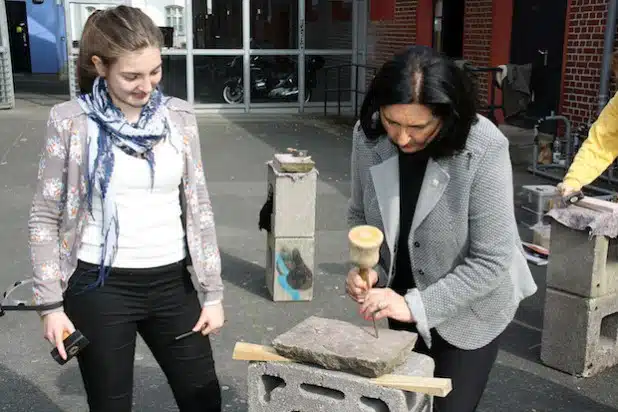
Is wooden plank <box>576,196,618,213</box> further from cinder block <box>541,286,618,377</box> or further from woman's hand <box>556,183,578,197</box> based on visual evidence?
cinder block <box>541,286,618,377</box>

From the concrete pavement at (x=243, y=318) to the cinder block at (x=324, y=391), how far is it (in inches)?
71.9

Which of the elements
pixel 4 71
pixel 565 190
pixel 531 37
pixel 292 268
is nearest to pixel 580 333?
pixel 565 190

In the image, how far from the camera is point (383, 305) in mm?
2061

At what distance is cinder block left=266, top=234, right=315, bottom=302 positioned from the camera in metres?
5.12

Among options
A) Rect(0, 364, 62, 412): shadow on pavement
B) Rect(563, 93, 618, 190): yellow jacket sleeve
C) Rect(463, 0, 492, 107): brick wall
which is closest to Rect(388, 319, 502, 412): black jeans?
Rect(563, 93, 618, 190): yellow jacket sleeve

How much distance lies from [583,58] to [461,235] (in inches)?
329

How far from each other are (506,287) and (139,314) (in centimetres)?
119

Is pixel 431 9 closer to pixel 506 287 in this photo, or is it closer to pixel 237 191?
pixel 237 191

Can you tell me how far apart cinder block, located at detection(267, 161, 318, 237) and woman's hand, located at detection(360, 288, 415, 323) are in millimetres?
2917

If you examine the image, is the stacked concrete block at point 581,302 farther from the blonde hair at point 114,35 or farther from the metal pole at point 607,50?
the metal pole at point 607,50

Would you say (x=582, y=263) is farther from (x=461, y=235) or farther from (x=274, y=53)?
(x=274, y=53)

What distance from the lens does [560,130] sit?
10.1 meters

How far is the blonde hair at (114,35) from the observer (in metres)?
2.32

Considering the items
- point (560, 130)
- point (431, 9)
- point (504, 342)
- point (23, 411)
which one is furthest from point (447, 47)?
point (23, 411)
